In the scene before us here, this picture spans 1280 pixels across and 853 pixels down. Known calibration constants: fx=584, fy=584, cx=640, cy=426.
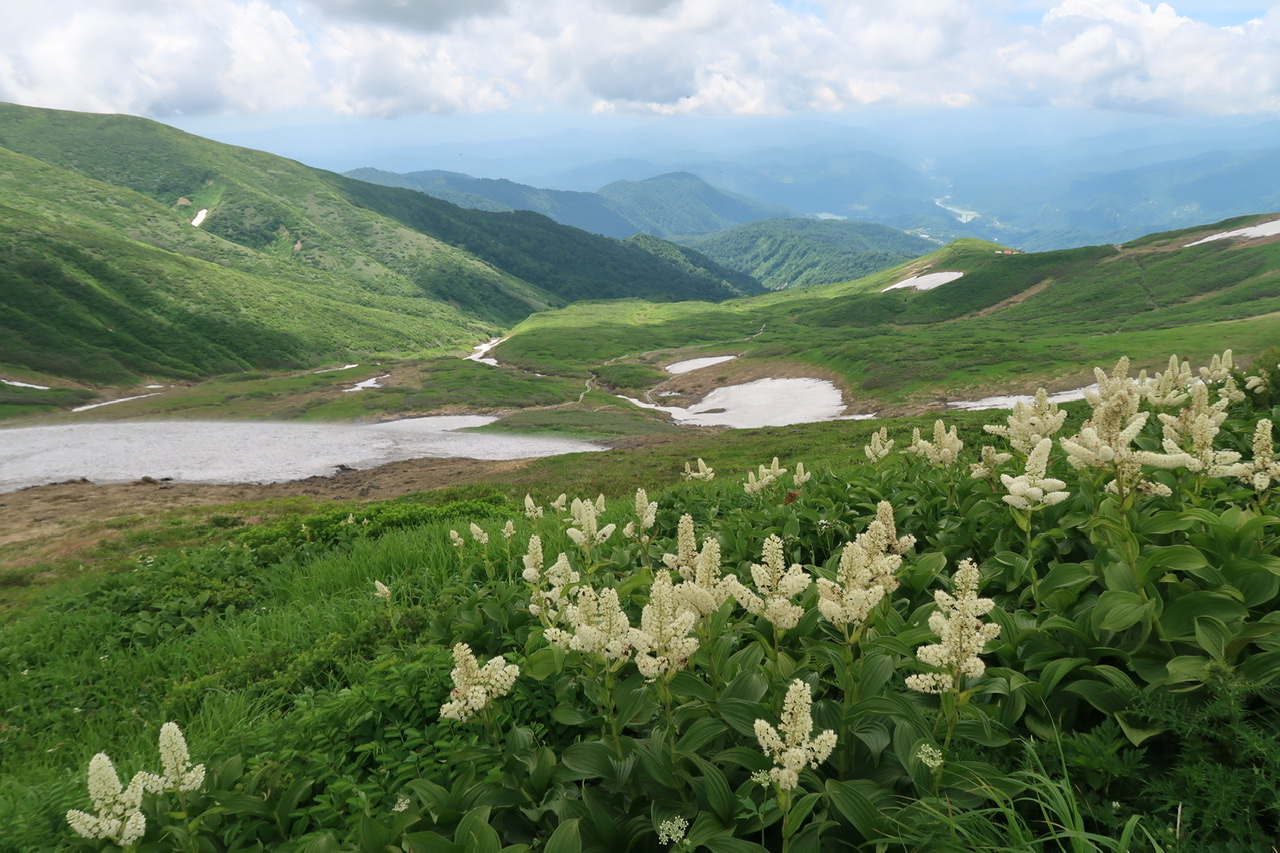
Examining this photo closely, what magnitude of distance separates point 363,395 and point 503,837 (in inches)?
3810

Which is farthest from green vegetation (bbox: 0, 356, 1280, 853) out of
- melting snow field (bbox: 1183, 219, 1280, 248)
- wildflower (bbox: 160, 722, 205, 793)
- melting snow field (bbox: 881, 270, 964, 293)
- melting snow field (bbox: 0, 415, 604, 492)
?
melting snow field (bbox: 1183, 219, 1280, 248)

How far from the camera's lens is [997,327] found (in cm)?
12356

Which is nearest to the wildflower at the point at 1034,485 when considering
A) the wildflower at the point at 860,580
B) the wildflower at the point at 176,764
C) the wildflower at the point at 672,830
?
the wildflower at the point at 860,580

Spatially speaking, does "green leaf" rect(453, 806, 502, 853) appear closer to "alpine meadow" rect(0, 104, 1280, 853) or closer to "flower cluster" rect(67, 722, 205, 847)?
"alpine meadow" rect(0, 104, 1280, 853)

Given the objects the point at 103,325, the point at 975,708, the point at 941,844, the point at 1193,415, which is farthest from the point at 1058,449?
the point at 103,325

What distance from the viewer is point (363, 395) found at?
90625 mm

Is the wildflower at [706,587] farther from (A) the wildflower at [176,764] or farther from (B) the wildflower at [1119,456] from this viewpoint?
(A) the wildflower at [176,764]

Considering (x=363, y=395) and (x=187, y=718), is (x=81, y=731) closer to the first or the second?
(x=187, y=718)

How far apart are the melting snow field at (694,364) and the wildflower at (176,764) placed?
114m

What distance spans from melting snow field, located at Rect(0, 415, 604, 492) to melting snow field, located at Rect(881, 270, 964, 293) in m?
161

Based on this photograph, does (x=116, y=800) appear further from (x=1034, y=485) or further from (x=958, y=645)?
(x=1034, y=485)

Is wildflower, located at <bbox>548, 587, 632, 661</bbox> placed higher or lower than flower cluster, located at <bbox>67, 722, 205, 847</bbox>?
higher

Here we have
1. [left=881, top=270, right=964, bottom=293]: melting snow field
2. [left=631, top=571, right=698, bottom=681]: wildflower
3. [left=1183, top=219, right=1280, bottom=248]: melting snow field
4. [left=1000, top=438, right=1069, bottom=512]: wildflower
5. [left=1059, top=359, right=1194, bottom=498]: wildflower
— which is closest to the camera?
[left=631, top=571, right=698, bottom=681]: wildflower

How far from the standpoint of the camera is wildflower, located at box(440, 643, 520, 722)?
386 centimetres
